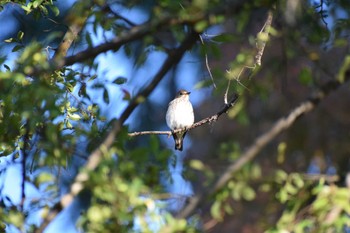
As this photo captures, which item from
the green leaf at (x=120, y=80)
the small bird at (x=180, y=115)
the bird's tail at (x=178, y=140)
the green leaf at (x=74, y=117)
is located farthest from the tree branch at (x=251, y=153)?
the bird's tail at (x=178, y=140)

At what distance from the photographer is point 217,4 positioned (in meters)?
3.00

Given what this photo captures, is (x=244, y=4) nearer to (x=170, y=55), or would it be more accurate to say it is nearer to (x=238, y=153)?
(x=170, y=55)

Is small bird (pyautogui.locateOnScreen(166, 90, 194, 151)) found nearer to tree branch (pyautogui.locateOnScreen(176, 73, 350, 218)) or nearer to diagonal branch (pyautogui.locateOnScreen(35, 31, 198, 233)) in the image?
tree branch (pyautogui.locateOnScreen(176, 73, 350, 218))

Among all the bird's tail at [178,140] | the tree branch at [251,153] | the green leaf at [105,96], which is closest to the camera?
the tree branch at [251,153]

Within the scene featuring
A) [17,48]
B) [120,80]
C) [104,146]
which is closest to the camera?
[104,146]

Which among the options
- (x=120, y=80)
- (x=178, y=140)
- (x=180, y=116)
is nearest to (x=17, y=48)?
(x=120, y=80)

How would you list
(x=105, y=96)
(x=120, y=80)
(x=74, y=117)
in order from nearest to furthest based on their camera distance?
(x=120, y=80), (x=105, y=96), (x=74, y=117)

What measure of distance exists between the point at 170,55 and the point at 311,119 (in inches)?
253

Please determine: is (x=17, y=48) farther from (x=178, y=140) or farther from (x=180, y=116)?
(x=178, y=140)

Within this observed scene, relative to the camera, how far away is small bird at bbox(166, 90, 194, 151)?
7723mm

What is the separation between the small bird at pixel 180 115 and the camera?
772 centimetres

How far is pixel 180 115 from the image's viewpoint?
7.76 meters

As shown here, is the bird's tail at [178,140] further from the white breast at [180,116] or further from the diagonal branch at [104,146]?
the diagonal branch at [104,146]

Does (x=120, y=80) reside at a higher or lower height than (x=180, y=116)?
higher
